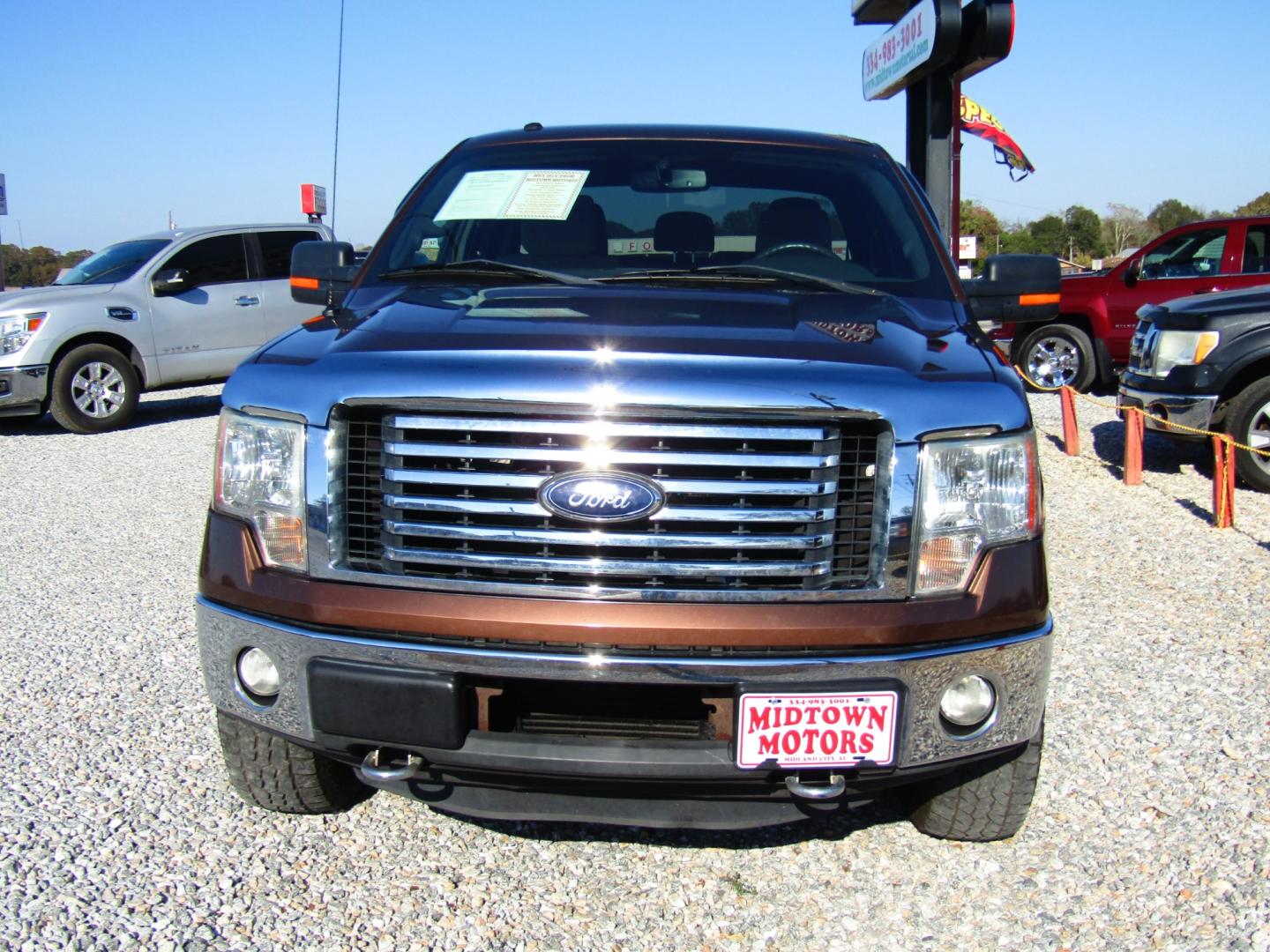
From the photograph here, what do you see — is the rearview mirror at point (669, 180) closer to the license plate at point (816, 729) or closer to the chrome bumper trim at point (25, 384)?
the license plate at point (816, 729)

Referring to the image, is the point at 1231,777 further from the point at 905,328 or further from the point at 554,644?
the point at 554,644

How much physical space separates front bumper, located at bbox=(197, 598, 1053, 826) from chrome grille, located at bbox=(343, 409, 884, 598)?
163 mm

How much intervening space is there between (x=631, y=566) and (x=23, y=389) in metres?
9.78

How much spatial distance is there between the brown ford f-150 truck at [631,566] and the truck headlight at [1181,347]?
6.08 meters

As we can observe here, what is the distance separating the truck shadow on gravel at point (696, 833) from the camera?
299cm

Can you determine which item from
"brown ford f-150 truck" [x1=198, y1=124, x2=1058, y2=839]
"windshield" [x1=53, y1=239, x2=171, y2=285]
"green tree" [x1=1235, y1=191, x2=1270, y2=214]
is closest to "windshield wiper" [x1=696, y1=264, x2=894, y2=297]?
"brown ford f-150 truck" [x1=198, y1=124, x2=1058, y2=839]

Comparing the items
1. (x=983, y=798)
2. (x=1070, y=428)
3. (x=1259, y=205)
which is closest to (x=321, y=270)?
(x=983, y=798)

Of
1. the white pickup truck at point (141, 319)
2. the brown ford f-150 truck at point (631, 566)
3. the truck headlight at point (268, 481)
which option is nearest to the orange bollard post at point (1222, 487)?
the brown ford f-150 truck at point (631, 566)

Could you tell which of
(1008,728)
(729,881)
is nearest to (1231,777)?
(1008,728)

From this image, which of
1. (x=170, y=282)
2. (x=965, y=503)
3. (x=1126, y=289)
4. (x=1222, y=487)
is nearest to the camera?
(x=965, y=503)

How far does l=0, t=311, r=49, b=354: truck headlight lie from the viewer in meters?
10.2

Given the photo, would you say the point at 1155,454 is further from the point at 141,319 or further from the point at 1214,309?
the point at 141,319

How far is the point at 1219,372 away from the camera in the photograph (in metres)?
7.66

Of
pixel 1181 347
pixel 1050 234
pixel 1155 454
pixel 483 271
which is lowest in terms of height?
pixel 1155 454
